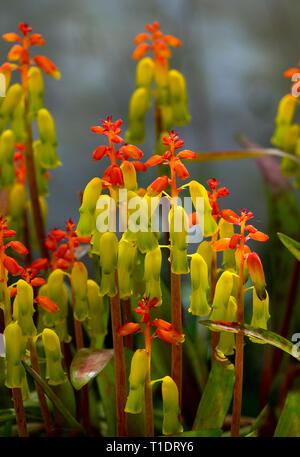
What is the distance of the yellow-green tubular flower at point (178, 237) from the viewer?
0.44 m

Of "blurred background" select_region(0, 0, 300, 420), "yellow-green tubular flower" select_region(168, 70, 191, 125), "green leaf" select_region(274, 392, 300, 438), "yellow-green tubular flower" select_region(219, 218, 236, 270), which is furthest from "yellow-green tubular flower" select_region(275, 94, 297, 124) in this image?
"blurred background" select_region(0, 0, 300, 420)

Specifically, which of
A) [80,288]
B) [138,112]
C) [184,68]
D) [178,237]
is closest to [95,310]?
[80,288]

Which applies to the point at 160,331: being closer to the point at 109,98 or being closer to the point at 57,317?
→ the point at 57,317

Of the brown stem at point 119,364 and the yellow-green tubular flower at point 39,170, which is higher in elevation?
the yellow-green tubular flower at point 39,170

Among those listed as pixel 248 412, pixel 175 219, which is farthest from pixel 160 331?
pixel 248 412

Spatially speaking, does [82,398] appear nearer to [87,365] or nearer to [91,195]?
[87,365]

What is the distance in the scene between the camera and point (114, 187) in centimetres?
46

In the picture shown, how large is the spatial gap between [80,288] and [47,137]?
0.58ft

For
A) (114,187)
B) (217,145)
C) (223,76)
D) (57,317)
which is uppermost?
(223,76)

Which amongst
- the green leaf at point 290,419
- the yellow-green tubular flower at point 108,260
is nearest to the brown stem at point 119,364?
the yellow-green tubular flower at point 108,260

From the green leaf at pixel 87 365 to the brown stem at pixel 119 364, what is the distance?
0.02 meters

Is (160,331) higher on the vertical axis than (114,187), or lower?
lower

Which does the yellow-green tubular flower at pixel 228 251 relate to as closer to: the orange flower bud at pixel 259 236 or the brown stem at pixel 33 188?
the orange flower bud at pixel 259 236

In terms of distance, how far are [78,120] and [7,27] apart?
0.75 ft
